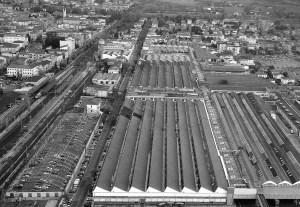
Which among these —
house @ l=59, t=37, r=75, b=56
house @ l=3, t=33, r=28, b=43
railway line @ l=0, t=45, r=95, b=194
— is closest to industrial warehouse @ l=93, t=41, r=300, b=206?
railway line @ l=0, t=45, r=95, b=194

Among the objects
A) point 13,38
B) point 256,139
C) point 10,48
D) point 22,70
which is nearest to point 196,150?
point 256,139

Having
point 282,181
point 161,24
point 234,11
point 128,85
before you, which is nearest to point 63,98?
point 128,85

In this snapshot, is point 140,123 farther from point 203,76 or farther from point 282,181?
point 203,76

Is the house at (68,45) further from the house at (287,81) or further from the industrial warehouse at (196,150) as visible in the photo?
the house at (287,81)

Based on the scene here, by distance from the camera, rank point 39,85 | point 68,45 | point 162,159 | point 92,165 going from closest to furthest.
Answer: point 162,159
point 92,165
point 39,85
point 68,45

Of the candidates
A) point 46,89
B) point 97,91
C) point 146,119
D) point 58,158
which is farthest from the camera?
point 46,89

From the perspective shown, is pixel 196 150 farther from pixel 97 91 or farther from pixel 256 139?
pixel 97 91
